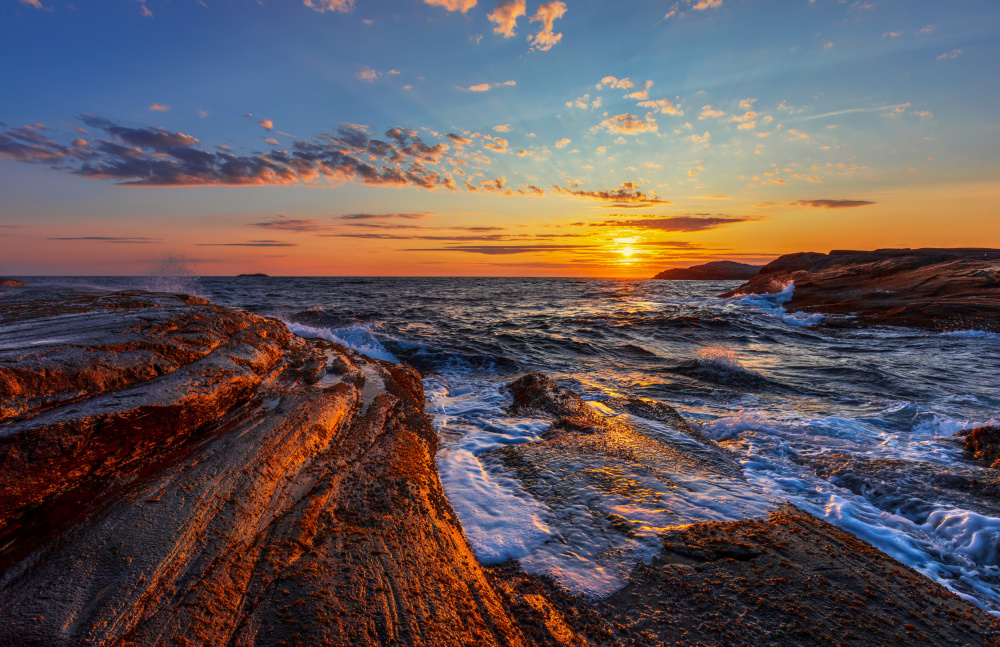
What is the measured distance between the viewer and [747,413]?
242 inches

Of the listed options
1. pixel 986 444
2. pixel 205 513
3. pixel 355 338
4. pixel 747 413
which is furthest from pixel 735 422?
pixel 355 338

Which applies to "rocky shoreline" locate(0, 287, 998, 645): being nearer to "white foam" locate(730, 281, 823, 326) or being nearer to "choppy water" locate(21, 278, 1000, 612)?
"choppy water" locate(21, 278, 1000, 612)

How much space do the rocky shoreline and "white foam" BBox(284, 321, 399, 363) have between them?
605 cm

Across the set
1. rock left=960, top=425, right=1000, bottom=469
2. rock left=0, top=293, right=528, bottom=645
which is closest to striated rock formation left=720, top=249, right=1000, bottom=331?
rock left=960, top=425, right=1000, bottom=469

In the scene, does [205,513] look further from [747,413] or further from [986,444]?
[986,444]

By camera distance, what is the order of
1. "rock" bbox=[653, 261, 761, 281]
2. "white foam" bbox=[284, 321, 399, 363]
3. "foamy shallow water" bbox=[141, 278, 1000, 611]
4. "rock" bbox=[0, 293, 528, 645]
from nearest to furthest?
"rock" bbox=[0, 293, 528, 645] → "foamy shallow water" bbox=[141, 278, 1000, 611] → "white foam" bbox=[284, 321, 399, 363] → "rock" bbox=[653, 261, 761, 281]

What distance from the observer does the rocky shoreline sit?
193 centimetres

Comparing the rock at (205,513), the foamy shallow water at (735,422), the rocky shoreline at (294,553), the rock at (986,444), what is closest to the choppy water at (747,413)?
the foamy shallow water at (735,422)

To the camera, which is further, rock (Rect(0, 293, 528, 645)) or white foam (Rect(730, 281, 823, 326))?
white foam (Rect(730, 281, 823, 326))

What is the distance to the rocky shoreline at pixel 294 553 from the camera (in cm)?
193

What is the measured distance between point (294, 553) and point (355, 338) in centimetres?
948

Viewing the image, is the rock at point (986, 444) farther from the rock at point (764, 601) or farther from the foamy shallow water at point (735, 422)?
the rock at point (764, 601)

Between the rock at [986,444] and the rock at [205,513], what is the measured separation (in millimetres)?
5500

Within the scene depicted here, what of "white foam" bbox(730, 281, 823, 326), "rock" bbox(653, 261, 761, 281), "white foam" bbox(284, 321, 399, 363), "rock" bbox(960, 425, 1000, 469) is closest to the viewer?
"rock" bbox(960, 425, 1000, 469)
